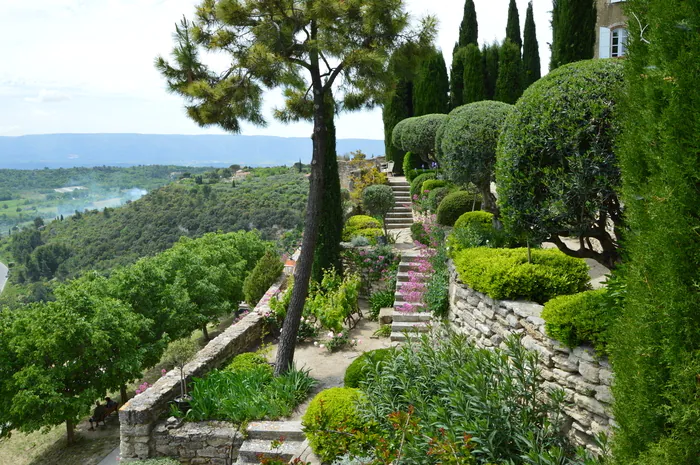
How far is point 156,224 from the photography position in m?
42.6

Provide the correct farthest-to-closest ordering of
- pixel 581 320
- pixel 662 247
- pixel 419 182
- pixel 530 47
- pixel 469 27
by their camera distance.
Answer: pixel 469 27, pixel 530 47, pixel 419 182, pixel 581 320, pixel 662 247

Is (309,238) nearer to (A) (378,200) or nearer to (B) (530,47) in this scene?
(A) (378,200)

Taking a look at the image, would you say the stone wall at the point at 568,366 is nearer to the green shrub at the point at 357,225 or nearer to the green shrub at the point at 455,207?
the green shrub at the point at 455,207

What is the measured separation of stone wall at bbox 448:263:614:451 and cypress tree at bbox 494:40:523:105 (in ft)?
46.6

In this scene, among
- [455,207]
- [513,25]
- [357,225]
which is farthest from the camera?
[513,25]

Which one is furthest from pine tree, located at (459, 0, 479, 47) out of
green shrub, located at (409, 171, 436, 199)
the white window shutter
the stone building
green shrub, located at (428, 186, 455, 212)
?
green shrub, located at (428, 186, 455, 212)

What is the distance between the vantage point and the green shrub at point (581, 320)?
3.94m

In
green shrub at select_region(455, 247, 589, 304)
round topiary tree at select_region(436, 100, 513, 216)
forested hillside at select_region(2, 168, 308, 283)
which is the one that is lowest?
forested hillside at select_region(2, 168, 308, 283)

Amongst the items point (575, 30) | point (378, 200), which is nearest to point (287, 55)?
point (378, 200)

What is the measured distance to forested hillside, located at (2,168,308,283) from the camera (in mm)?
38531

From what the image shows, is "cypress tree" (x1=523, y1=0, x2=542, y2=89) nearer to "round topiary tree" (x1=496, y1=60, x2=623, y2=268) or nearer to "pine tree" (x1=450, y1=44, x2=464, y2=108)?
"pine tree" (x1=450, y1=44, x2=464, y2=108)

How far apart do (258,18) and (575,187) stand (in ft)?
18.5

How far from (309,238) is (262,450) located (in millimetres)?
3323

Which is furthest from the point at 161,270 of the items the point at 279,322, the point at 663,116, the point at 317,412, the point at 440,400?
the point at 663,116
